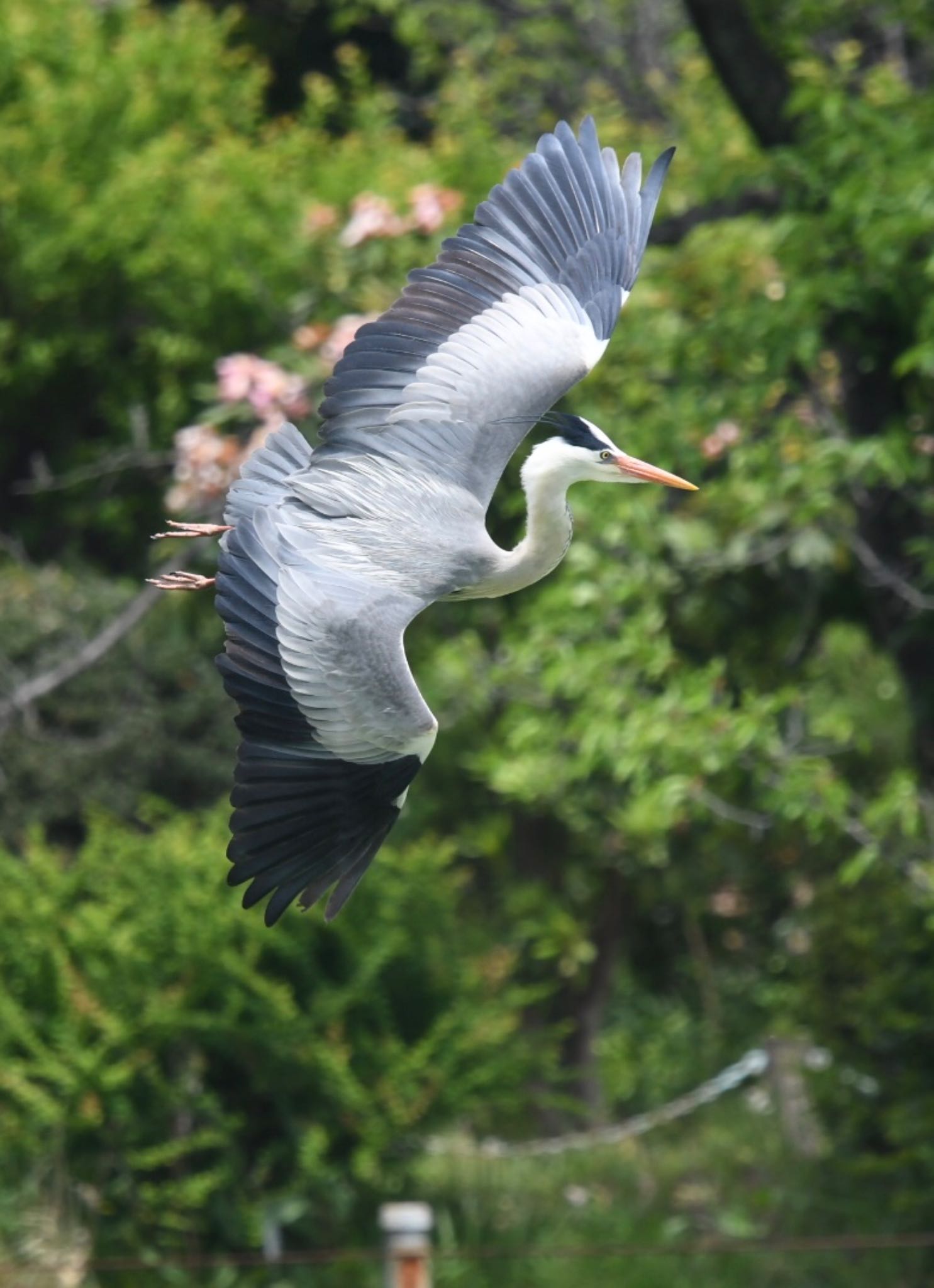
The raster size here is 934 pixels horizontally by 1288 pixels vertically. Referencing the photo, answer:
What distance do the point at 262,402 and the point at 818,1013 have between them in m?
2.74

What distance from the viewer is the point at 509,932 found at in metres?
9.15

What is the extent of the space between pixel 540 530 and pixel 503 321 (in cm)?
52

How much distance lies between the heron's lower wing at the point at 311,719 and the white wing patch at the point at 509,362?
55cm

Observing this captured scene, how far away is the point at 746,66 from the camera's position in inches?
274

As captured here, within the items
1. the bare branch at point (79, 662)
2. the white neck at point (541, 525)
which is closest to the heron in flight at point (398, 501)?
the white neck at point (541, 525)

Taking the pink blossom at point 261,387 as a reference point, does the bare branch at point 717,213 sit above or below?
above

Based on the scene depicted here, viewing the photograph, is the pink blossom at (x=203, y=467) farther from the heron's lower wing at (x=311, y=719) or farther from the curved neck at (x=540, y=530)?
the heron's lower wing at (x=311, y=719)

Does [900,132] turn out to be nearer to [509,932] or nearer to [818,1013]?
[818,1013]

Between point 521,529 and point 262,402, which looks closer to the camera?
point 262,402

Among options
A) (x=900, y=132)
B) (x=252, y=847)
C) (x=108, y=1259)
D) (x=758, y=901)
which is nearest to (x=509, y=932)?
(x=758, y=901)

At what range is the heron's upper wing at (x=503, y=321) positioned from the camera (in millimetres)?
4711

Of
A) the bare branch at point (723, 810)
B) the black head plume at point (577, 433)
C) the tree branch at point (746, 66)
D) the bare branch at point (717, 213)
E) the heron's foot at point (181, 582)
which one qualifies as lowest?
the bare branch at point (723, 810)

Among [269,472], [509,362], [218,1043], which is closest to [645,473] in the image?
[509,362]

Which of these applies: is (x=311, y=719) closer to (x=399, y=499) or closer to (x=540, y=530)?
(x=399, y=499)
